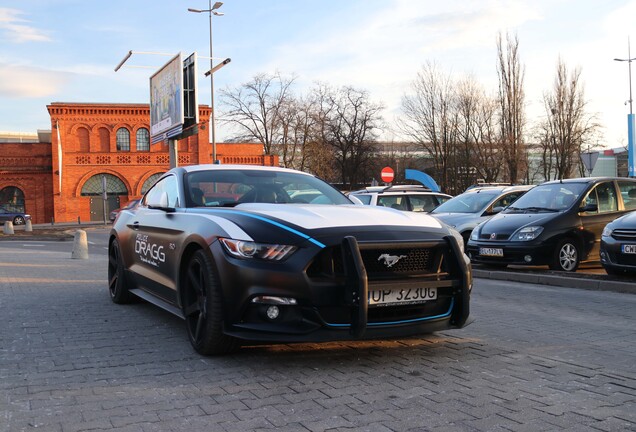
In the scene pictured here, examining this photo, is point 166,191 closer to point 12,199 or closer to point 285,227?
point 285,227

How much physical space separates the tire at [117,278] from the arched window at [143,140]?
47141mm

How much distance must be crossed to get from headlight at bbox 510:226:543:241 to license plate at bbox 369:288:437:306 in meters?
6.74

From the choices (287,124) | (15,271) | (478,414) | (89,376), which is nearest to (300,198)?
(89,376)

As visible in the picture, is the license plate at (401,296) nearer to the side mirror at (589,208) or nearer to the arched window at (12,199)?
the side mirror at (589,208)

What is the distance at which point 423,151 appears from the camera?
149ft

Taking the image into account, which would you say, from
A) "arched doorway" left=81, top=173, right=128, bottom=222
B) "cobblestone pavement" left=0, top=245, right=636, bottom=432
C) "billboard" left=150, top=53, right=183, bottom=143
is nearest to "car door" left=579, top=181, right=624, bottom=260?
"cobblestone pavement" left=0, top=245, right=636, bottom=432

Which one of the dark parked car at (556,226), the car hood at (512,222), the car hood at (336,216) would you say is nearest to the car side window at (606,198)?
the dark parked car at (556,226)

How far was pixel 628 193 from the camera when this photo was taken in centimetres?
1185

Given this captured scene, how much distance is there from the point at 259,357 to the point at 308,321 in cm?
74

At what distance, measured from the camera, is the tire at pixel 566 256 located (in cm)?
1076

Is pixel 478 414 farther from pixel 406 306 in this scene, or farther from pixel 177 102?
pixel 177 102

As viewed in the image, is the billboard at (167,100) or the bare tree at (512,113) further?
the bare tree at (512,113)

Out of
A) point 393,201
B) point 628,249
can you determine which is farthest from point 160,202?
point 393,201

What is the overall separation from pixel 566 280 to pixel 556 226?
164 centimetres
